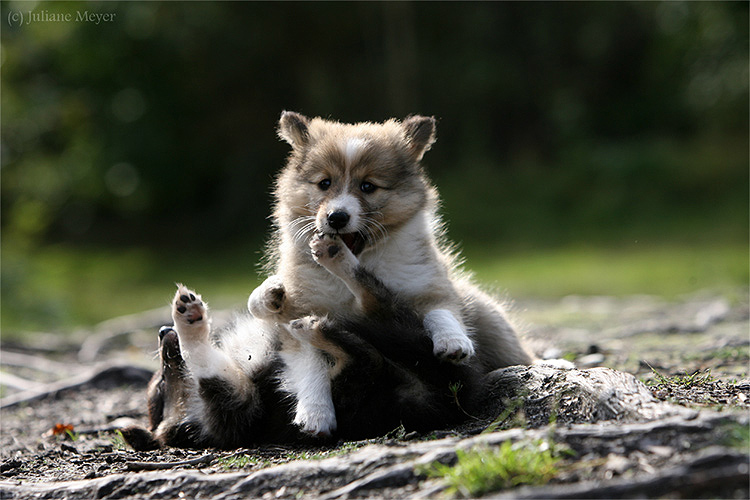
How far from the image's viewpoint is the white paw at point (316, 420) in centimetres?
374

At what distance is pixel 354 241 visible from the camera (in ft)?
14.2

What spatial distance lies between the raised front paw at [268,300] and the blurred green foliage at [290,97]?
16.6 m

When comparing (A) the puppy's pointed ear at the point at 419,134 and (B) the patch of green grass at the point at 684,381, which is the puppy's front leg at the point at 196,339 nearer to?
(A) the puppy's pointed ear at the point at 419,134

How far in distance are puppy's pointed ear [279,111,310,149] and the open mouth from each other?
0.81m

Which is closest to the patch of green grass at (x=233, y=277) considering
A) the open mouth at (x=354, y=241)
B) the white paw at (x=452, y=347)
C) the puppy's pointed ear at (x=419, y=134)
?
the puppy's pointed ear at (x=419, y=134)

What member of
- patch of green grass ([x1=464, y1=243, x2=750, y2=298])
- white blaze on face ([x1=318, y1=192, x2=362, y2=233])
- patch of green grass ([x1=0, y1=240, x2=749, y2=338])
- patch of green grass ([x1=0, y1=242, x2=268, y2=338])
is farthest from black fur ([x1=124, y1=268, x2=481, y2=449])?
patch of green grass ([x1=464, y1=243, x2=750, y2=298])

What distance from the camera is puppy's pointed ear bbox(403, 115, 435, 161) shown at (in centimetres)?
492

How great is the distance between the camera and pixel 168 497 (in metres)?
3.22

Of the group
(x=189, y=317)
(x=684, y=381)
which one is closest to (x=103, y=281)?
(x=189, y=317)

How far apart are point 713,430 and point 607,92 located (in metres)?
22.9

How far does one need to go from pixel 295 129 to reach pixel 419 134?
768 mm

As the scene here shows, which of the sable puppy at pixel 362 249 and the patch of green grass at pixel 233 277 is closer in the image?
the sable puppy at pixel 362 249

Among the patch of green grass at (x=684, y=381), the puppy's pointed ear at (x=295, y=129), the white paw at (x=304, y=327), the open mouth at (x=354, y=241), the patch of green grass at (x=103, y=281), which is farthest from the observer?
the patch of green grass at (x=103, y=281)

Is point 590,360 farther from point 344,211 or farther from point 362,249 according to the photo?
point 344,211
